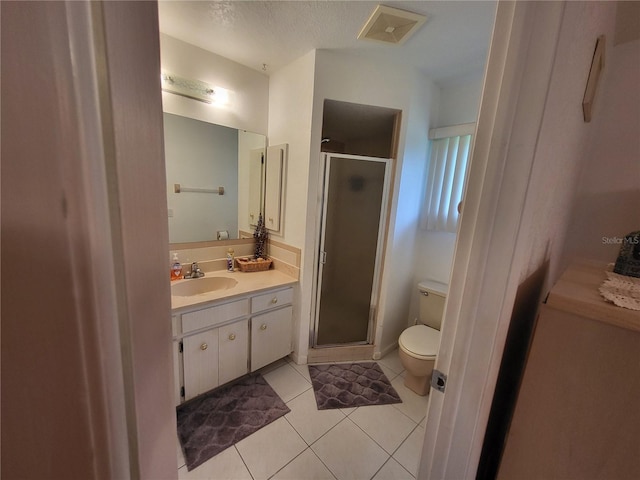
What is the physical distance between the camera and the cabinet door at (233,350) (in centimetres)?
167

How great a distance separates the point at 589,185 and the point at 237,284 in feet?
6.87

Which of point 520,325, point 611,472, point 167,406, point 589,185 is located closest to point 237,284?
point 167,406

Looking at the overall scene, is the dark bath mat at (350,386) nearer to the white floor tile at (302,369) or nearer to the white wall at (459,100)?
the white floor tile at (302,369)

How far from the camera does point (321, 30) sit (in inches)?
58.8

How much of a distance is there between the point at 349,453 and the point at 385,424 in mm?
323

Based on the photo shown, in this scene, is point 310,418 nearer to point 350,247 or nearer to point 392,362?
point 392,362

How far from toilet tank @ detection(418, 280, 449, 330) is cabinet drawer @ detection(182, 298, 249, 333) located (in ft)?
5.05

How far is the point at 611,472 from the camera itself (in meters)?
0.55

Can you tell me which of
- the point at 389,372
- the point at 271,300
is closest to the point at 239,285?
the point at 271,300

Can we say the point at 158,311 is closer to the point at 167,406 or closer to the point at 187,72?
the point at 167,406

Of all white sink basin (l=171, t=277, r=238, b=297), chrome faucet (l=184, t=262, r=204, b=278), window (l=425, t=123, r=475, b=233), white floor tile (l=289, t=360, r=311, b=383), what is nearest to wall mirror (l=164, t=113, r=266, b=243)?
chrome faucet (l=184, t=262, r=204, b=278)

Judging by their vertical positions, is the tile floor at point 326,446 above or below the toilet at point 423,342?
below

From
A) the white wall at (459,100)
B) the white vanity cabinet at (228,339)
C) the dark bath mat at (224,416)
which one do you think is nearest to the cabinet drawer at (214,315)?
the white vanity cabinet at (228,339)

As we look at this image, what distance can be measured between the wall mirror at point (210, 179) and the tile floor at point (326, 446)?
4.49 ft
